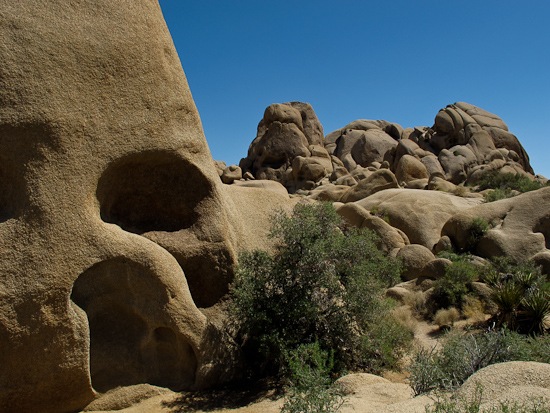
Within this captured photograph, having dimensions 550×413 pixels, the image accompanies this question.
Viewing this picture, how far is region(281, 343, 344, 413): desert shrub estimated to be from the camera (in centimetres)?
587

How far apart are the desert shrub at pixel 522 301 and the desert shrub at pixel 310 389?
5.21 metres

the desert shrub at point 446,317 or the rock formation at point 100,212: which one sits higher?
the rock formation at point 100,212

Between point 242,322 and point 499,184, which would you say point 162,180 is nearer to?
point 242,322

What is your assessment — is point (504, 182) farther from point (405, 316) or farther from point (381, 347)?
point (381, 347)

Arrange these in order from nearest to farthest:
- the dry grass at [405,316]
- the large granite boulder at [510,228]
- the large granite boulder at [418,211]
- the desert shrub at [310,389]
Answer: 1. the desert shrub at [310,389]
2. the dry grass at [405,316]
3. the large granite boulder at [510,228]
4. the large granite boulder at [418,211]

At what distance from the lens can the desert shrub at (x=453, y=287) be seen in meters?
13.5

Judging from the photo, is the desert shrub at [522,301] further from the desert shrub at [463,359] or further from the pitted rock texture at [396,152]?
the pitted rock texture at [396,152]

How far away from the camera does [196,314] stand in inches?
337

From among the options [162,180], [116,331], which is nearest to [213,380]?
[116,331]

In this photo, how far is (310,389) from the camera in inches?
251

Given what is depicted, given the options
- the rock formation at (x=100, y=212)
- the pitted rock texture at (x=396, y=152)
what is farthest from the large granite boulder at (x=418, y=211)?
the rock formation at (x=100, y=212)

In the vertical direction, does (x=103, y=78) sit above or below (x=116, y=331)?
above

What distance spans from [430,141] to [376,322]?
3694 cm

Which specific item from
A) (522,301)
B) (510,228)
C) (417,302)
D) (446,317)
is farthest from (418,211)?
(522,301)
